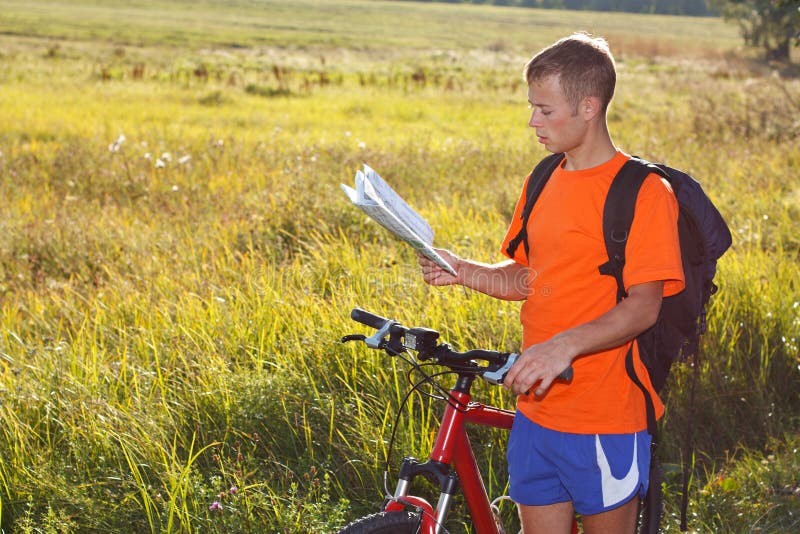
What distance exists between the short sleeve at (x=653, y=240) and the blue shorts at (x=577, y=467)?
0.43m

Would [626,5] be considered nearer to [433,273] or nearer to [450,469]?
[433,273]

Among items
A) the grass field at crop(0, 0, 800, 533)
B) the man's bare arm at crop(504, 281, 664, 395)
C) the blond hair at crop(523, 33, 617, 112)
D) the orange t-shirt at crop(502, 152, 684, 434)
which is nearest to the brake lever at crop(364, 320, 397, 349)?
the man's bare arm at crop(504, 281, 664, 395)

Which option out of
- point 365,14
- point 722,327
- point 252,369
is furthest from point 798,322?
point 365,14

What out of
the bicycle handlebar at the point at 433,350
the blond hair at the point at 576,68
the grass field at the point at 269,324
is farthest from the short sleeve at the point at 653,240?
the grass field at the point at 269,324

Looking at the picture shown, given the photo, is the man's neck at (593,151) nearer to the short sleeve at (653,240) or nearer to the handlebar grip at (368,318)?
the short sleeve at (653,240)

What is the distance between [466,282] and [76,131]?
39.9 feet

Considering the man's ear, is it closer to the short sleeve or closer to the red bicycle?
the short sleeve

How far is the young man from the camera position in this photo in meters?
2.30

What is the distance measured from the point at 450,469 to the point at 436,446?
0.24 feet

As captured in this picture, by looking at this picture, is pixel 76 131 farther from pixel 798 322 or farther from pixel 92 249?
pixel 798 322

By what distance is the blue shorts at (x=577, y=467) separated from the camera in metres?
2.42

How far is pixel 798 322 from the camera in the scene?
4.97 metres

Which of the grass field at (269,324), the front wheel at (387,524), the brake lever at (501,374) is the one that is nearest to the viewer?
the brake lever at (501,374)

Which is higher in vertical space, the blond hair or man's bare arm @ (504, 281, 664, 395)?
the blond hair
